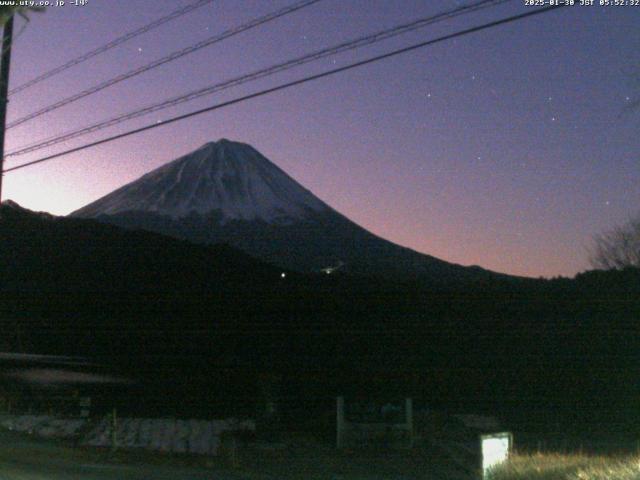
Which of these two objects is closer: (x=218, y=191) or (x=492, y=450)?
(x=492, y=450)

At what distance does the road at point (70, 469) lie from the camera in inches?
462

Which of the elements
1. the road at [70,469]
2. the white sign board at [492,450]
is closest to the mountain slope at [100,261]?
the road at [70,469]

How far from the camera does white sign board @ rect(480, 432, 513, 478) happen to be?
37.0ft

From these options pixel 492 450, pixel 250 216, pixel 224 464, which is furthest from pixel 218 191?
pixel 492 450

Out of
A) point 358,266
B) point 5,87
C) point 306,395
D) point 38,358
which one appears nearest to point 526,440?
point 306,395

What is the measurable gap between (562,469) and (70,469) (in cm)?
726

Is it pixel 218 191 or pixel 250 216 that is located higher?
pixel 218 191

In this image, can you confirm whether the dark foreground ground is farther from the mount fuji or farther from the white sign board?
the mount fuji

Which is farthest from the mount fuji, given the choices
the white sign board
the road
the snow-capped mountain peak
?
the white sign board

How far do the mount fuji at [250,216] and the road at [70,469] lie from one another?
91.7 ft

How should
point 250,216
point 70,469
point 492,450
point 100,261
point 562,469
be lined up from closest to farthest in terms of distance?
point 562,469 → point 492,450 → point 70,469 → point 100,261 → point 250,216

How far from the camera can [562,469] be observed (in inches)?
416

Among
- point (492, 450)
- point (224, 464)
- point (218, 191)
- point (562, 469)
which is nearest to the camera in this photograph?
point (562, 469)

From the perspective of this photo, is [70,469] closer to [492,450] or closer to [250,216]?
[492,450]
